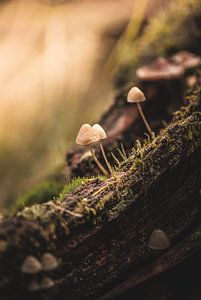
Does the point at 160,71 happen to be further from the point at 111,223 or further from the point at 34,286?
the point at 34,286

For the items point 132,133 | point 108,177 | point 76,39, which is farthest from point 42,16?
point 108,177

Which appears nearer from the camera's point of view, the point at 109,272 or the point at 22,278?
the point at 22,278

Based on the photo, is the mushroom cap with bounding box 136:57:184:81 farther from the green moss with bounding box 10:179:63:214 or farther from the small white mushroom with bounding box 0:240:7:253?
the small white mushroom with bounding box 0:240:7:253

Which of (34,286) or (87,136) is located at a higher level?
(87,136)

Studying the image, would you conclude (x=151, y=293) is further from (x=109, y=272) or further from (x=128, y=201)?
(x=128, y=201)

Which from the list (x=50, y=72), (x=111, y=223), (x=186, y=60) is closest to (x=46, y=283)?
(x=111, y=223)

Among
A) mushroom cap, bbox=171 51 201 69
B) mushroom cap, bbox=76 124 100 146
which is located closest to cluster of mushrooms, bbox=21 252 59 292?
mushroom cap, bbox=76 124 100 146

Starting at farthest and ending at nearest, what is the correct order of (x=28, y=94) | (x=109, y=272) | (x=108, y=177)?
(x=28, y=94), (x=108, y=177), (x=109, y=272)

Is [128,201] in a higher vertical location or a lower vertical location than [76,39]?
lower
